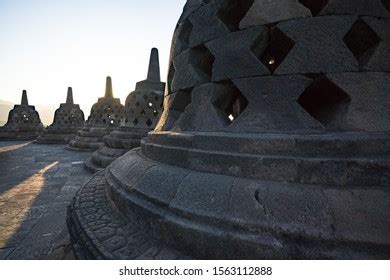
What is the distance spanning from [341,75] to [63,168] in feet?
22.3

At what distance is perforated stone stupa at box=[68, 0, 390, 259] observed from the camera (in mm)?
1205

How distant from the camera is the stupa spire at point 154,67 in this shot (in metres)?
6.64

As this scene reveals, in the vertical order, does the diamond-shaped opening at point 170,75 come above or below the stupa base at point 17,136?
above

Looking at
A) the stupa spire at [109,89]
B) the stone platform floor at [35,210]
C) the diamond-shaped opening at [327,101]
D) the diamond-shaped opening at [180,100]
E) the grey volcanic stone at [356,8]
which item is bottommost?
the stone platform floor at [35,210]

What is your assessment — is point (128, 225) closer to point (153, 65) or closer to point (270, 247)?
point (270, 247)

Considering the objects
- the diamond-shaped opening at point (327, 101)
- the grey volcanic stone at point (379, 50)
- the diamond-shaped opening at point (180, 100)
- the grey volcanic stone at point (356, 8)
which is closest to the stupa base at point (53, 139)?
the diamond-shaped opening at point (180, 100)

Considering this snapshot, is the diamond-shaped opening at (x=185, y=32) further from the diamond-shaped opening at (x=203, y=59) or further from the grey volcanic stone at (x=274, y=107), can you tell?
the grey volcanic stone at (x=274, y=107)

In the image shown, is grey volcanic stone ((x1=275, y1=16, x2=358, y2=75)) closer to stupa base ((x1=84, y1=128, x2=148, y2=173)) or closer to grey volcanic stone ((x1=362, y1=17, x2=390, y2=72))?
grey volcanic stone ((x1=362, y1=17, x2=390, y2=72))

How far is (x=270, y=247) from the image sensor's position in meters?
1.18

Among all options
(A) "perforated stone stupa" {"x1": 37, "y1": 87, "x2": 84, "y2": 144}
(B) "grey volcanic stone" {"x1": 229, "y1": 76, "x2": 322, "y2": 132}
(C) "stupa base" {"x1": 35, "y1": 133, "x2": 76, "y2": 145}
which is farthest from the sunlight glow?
(A) "perforated stone stupa" {"x1": 37, "y1": 87, "x2": 84, "y2": 144}

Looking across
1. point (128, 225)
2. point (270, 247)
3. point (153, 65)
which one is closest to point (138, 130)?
point (153, 65)

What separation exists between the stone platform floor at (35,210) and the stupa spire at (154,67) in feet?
11.5

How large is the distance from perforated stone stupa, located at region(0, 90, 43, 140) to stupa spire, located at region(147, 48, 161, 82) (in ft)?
45.0

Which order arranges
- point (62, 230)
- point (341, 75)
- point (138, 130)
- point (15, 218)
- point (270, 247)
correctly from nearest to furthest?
1. point (270, 247)
2. point (341, 75)
3. point (62, 230)
4. point (15, 218)
5. point (138, 130)
